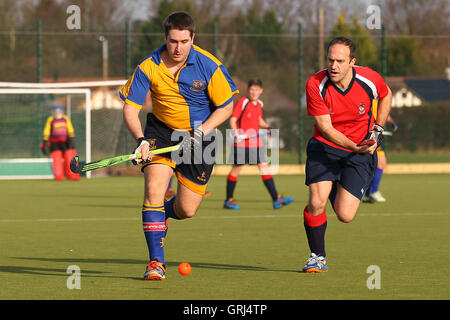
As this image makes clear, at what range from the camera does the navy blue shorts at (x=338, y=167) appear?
764 centimetres

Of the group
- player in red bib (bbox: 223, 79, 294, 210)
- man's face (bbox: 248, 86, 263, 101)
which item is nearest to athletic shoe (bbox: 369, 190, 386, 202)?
player in red bib (bbox: 223, 79, 294, 210)

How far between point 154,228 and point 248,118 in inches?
276

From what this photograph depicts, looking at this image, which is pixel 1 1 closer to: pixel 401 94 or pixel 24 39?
pixel 24 39

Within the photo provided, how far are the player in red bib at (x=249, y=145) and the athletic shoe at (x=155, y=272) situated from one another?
6.55 m

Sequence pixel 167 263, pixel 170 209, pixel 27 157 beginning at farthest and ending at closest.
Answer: pixel 27 157 → pixel 167 263 → pixel 170 209

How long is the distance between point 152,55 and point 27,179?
14273mm

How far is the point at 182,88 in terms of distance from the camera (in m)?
7.39

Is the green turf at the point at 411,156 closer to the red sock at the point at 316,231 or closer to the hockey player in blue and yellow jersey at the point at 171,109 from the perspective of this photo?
the red sock at the point at 316,231

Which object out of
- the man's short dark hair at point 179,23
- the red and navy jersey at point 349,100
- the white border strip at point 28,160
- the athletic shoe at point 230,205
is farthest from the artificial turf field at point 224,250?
the white border strip at point 28,160

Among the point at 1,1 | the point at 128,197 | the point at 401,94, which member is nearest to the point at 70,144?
the point at 128,197

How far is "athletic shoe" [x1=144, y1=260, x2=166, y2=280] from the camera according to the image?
7.04 metres

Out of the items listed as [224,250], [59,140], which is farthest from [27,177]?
[224,250]

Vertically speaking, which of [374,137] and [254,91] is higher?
[254,91]

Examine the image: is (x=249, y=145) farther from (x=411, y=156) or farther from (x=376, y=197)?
(x=411, y=156)
